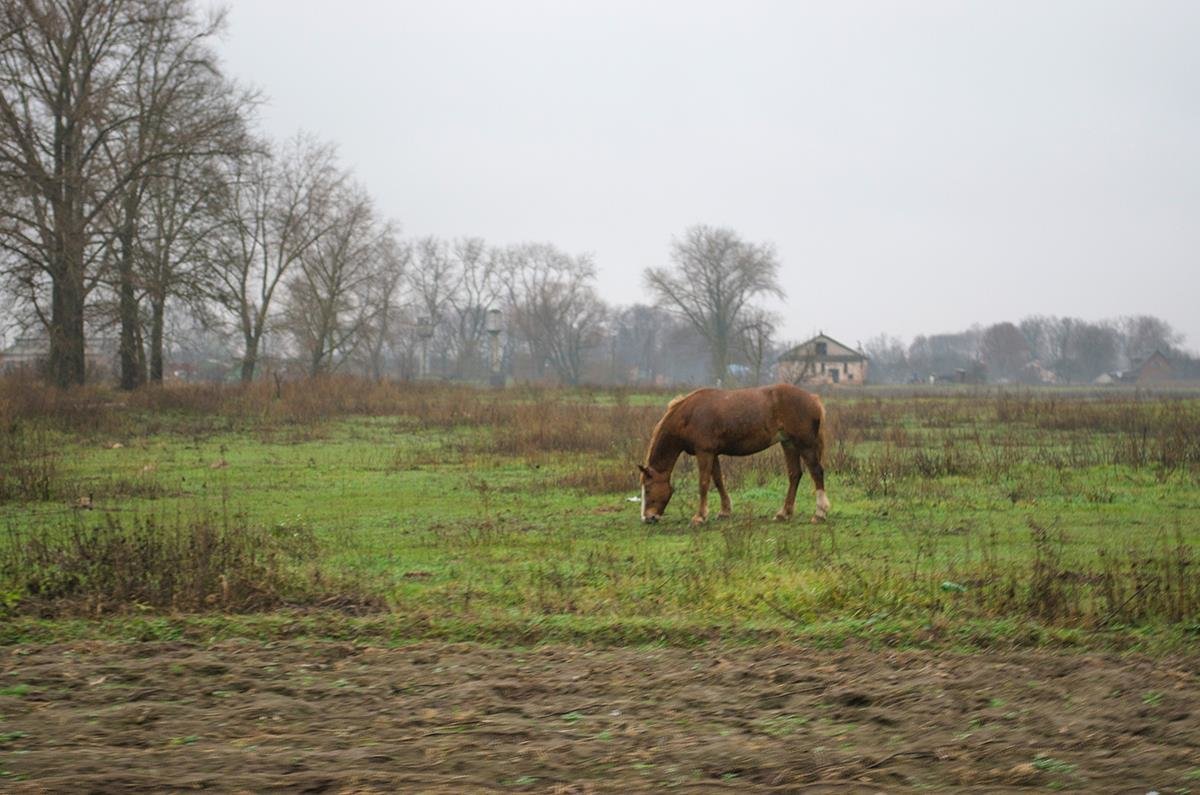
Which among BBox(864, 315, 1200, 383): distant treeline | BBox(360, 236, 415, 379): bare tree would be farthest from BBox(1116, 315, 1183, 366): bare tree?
BBox(360, 236, 415, 379): bare tree

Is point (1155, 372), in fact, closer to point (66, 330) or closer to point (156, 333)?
point (156, 333)

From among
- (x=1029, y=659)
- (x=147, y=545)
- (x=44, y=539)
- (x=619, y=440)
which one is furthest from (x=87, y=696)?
(x=619, y=440)

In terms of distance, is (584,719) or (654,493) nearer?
(584,719)

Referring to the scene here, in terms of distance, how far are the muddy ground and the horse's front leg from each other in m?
6.63

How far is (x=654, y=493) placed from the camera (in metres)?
15.2

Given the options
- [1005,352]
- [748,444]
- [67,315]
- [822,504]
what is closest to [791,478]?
[822,504]

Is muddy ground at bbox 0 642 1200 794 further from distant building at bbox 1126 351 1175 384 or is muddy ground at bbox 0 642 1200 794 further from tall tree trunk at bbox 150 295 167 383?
distant building at bbox 1126 351 1175 384

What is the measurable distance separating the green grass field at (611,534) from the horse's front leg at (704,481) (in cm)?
24

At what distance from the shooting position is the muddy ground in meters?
5.41

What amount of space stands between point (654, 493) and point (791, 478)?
197cm

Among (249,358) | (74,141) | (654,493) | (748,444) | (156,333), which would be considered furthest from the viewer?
(249,358)

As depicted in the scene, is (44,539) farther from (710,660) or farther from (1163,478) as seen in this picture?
(1163,478)

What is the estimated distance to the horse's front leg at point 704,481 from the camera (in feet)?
48.4

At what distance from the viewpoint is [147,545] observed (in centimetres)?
1057
